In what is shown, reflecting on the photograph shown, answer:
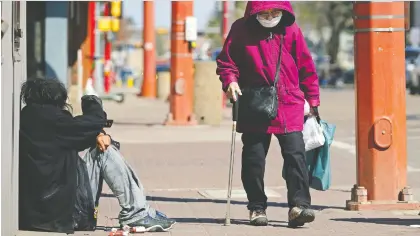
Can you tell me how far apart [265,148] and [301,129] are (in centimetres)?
31

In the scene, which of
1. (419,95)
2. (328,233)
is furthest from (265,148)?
(419,95)

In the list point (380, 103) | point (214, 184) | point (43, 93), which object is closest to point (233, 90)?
point (43, 93)

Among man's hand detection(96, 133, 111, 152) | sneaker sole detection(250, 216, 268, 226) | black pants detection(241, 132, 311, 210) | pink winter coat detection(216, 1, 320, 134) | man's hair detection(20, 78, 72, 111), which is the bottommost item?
sneaker sole detection(250, 216, 268, 226)

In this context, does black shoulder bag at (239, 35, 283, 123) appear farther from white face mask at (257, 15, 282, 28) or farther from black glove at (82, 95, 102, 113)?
black glove at (82, 95, 102, 113)

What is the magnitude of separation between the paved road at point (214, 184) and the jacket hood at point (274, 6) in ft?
5.05

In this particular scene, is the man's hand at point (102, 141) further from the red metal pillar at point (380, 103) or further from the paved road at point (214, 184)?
the red metal pillar at point (380, 103)

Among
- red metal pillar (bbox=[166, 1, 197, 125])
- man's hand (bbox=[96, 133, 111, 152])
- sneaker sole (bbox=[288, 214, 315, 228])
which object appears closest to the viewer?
man's hand (bbox=[96, 133, 111, 152])

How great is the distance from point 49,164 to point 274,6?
6.47ft

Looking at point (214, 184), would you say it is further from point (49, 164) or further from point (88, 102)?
point (49, 164)

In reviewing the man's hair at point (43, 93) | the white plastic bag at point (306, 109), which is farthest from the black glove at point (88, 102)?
the white plastic bag at point (306, 109)

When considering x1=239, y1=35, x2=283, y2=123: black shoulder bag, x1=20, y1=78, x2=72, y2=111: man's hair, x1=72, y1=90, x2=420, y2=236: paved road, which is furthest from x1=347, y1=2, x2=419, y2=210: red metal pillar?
x1=20, y1=78, x2=72, y2=111: man's hair

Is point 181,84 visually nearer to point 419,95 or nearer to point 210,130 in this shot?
point 210,130

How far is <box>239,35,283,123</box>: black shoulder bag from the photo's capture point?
802 centimetres

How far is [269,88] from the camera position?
8.05 metres
